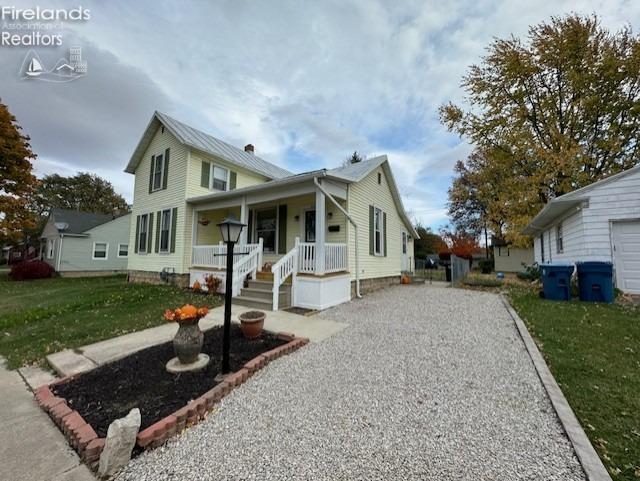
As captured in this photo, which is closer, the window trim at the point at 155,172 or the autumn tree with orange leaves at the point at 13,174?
the window trim at the point at 155,172

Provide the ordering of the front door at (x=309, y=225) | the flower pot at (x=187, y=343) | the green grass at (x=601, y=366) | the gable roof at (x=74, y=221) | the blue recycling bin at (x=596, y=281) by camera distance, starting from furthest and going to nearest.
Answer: the gable roof at (x=74, y=221)
the front door at (x=309, y=225)
the blue recycling bin at (x=596, y=281)
the flower pot at (x=187, y=343)
the green grass at (x=601, y=366)

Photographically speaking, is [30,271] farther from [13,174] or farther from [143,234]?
[143,234]

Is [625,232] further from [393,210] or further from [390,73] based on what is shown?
[390,73]

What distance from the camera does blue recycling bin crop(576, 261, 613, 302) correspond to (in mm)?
6977

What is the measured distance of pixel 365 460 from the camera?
206cm

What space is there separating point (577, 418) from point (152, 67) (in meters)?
13.1

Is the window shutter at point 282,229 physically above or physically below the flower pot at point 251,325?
above

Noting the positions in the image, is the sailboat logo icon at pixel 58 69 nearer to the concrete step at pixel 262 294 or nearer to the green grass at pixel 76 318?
the green grass at pixel 76 318

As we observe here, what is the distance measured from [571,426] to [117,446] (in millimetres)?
3822

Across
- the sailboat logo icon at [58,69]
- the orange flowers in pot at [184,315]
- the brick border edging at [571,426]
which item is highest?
the sailboat logo icon at [58,69]

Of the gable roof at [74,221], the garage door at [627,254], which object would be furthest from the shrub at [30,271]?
the garage door at [627,254]

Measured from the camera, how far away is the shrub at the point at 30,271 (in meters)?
16.5

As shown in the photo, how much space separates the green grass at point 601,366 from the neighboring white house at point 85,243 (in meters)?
25.2

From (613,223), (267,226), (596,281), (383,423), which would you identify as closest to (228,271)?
(383,423)
